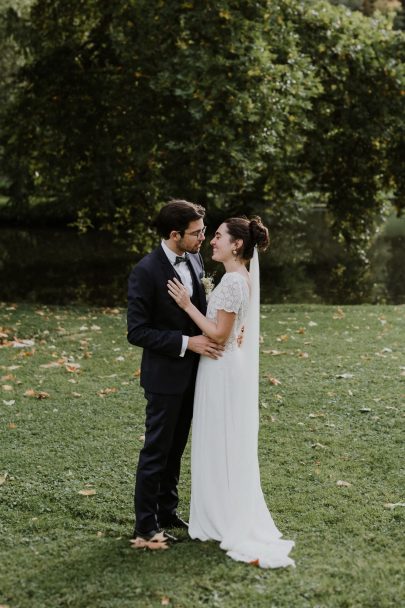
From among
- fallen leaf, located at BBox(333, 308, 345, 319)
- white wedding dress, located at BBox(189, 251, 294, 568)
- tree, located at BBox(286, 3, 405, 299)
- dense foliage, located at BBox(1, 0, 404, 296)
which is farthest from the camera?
tree, located at BBox(286, 3, 405, 299)

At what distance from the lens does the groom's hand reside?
522 centimetres

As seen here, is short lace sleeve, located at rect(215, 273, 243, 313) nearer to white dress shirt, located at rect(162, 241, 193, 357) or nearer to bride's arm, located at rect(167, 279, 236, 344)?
bride's arm, located at rect(167, 279, 236, 344)

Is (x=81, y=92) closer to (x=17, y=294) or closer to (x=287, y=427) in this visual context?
(x=17, y=294)

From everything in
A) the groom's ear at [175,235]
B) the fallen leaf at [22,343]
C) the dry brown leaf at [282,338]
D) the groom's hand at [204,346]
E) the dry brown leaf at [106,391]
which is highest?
the groom's ear at [175,235]

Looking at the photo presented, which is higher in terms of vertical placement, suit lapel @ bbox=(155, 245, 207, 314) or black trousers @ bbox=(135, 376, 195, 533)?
suit lapel @ bbox=(155, 245, 207, 314)

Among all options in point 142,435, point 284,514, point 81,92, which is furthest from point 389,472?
point 81,92

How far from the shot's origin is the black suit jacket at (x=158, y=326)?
514 cm

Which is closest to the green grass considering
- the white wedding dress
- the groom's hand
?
the white wedding dress

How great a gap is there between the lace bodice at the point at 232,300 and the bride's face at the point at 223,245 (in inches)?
5.2

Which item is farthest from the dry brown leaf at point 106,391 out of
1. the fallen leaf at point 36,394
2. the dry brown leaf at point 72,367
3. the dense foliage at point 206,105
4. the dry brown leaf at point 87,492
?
the dense foliage at point 206,105

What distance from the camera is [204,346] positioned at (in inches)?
206

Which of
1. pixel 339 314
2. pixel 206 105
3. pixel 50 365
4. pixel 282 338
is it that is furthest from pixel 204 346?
pixel 339 314

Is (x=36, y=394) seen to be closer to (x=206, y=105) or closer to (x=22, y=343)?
(x=22, y=343)

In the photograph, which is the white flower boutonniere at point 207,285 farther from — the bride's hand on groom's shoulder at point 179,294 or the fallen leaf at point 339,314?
the fallen leaf at point 339,314
